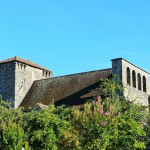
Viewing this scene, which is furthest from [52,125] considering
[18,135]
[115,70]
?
[115,70]

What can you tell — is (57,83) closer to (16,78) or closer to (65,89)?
(65,89)

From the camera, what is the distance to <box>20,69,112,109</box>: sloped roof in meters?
44.1

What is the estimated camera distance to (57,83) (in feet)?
160

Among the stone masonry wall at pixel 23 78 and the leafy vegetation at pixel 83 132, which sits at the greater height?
the stone masonry wall at pixel 23 78

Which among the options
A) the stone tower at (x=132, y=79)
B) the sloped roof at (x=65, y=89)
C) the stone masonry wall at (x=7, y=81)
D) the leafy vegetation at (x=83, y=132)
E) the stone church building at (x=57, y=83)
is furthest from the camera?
the stone masonry wall at (x=7, y=81)

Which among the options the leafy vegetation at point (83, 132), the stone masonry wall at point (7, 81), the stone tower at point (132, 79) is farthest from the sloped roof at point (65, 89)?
the leafy vegetation at point (83, 132)

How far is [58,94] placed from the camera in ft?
152

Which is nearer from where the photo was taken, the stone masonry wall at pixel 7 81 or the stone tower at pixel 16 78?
the stone tower at pixel 16 78

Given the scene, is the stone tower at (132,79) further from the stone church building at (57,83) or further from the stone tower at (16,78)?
the stone tower at (16,78)

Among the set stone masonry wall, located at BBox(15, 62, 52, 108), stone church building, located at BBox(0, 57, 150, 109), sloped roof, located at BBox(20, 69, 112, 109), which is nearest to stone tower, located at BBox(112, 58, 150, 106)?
stone church building, located at BBox(0, 57, 150, 109)

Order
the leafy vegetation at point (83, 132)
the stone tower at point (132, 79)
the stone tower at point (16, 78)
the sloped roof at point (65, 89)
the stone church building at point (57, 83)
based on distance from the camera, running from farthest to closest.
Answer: the stone tower at point (16, 78) → the sloped roof at point (65, 89) → the stone church building at point (57, 83) → the stone tower at point (132, 79) → the leafy vegetation at point (83, 132)

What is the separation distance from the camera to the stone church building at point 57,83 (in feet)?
141

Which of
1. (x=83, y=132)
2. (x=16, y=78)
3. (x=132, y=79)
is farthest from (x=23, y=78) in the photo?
(x=83, y=132)

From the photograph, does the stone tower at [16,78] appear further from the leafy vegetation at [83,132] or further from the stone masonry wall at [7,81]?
the leafy vegetation at [83,132]
